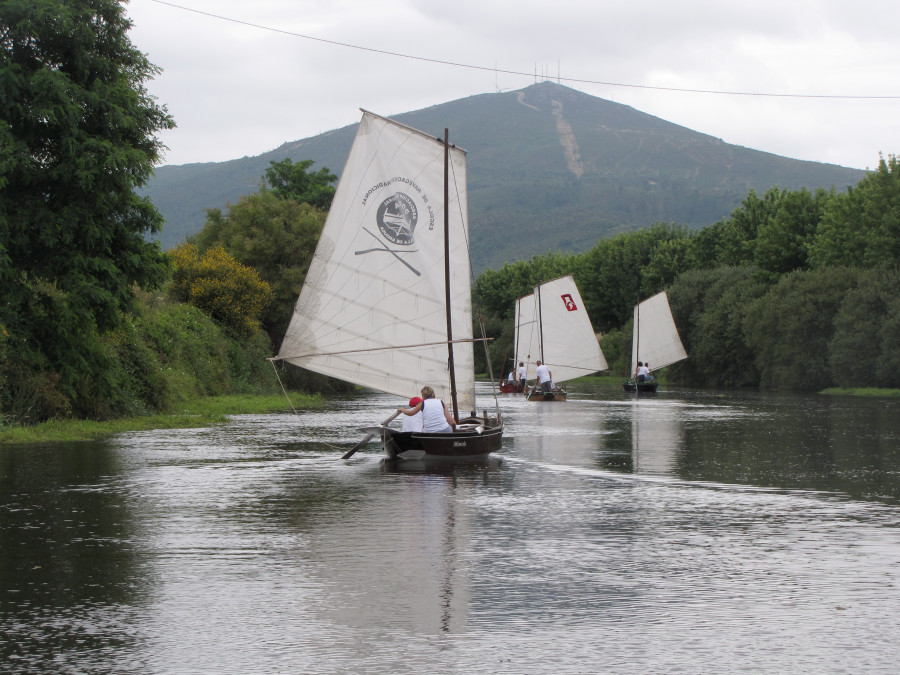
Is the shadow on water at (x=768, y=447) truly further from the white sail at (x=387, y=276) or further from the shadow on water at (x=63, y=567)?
the shadow on water at (x=63, y=567)

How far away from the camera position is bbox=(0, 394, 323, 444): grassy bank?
94.3 feet

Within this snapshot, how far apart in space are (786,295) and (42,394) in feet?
209

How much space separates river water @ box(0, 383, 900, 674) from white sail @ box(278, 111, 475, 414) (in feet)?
9.11

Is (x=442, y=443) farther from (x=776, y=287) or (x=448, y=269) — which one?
(x=776, y=287)

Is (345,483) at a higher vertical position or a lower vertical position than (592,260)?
lower

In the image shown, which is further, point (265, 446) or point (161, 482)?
point (265, 446)

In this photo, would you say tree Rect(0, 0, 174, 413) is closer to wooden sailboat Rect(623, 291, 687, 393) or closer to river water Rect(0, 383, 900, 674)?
river water Rect(0, 383, 900, 674)

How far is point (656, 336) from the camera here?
81812 mm

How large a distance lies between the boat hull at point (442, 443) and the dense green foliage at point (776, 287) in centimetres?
4907

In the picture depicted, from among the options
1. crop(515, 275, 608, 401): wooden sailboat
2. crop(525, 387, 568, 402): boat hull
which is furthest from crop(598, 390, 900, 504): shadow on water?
crop(515, 275, 608, 401): wooden sailboat

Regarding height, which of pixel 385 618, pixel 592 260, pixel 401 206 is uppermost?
pixel 592 260

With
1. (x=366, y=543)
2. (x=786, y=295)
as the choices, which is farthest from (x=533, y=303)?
(x=366, y=543)

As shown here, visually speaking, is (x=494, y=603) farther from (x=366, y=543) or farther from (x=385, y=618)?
(x=366, y=543)

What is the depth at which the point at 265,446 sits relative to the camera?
1131 inches
